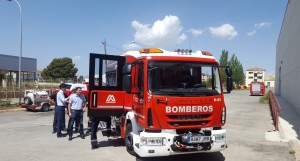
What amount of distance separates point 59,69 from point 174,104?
8233cm

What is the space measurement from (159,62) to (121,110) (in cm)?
243

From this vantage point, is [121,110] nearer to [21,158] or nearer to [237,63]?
[21,158]

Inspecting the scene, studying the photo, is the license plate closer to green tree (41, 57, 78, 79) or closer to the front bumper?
the front bumper

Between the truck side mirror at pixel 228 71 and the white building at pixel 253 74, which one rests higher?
the white building at pixel 253 74

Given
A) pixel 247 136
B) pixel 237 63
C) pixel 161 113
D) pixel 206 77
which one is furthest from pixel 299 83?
pixel 237 63

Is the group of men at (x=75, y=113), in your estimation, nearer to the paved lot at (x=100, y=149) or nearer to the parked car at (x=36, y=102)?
the paved lot at (x=100, y=149)

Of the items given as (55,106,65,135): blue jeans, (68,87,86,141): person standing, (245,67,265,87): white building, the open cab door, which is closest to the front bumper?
the open cab door

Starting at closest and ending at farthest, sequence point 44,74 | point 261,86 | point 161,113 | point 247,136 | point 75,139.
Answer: point 161,113
point 75,139
point 247,136
point 261,86
point 44,74

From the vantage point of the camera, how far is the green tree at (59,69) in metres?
85.4

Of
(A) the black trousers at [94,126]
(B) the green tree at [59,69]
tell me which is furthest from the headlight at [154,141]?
(B) the green tree at [59,69]

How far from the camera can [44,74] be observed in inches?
3504

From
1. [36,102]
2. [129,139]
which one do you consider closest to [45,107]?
[36,102]

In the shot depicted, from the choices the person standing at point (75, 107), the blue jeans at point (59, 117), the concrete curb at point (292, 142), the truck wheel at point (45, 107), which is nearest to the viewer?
the concrete curb at point (292, 142)

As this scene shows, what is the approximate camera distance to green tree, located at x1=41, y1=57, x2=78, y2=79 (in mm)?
85438
